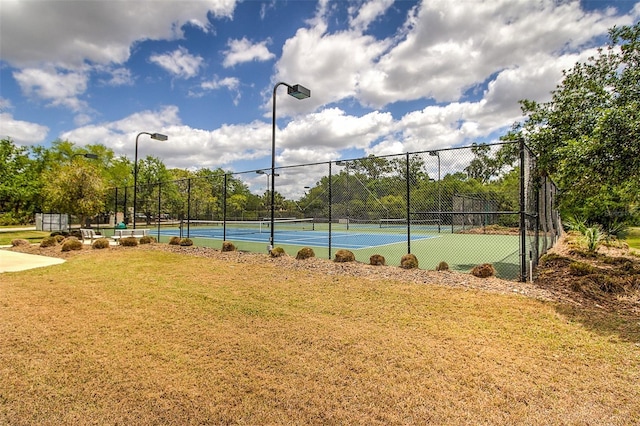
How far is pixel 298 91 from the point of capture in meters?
8.95

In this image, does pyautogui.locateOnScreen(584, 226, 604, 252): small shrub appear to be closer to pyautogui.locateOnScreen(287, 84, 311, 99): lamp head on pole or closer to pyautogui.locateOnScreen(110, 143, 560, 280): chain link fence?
pyautogui.locateOnScreen(110, 143, 560, 280): chain link fence

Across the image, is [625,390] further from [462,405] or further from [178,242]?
[178,242]

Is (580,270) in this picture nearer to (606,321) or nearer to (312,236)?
(606,321)

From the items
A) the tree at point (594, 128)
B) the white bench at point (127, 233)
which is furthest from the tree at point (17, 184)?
the tree at point (594, 128)

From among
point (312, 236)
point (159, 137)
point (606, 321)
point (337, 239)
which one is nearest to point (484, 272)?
point (606, 321)

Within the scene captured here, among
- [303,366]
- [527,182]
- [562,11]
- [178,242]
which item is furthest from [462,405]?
[178,242]

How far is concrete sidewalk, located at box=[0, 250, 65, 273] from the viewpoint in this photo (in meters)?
8.14

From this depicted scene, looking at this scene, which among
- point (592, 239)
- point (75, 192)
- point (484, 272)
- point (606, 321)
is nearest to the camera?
point (606, 321)

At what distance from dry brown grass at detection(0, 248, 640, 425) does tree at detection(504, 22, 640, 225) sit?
2214mm

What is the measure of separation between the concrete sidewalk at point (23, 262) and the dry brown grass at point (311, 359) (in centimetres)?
349

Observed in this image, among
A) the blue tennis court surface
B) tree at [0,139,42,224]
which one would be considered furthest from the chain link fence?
tree at [0,139,42,224]

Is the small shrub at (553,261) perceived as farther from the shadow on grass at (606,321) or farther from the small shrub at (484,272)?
the shadow on grass at (606,321)

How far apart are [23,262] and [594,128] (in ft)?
43.1

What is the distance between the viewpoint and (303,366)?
290cm
